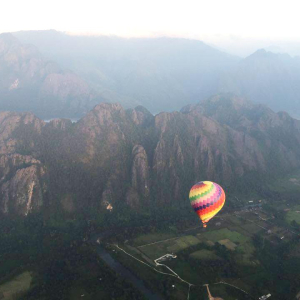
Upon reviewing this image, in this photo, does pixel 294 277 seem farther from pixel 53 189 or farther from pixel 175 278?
pixel 53 189

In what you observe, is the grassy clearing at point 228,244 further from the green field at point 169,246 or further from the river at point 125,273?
the river at point 125,273

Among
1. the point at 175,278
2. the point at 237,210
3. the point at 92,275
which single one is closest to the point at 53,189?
the point at 92,275

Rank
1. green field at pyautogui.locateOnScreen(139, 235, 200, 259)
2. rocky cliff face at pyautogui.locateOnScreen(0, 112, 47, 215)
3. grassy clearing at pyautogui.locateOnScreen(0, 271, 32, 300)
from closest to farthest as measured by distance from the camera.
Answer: grassy clearing at pyautogui.locateOnScreen(0, 271, 32, 300), green field at pyautogui.locateOnScreen(139, 235, 200, 259), rocky cliff face at pyautogui.locateOnScreen(0, 112, 47, 215)

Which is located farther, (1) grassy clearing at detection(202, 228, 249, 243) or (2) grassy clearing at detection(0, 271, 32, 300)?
(1) grassy clearing at detection(202, 228, 249, 243)

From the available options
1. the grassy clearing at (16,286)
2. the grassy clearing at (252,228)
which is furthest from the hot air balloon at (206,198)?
the grassy clearing at (16,286)

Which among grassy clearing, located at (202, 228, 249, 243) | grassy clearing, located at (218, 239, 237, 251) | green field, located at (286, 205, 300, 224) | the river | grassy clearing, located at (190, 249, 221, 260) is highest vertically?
the river

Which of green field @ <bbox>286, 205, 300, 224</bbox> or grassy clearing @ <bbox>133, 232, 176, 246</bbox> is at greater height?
grassy clearing @ <bbox>133, 232, 176, 246</bbox>

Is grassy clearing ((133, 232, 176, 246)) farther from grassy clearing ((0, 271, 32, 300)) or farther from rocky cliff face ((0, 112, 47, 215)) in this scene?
rocky cliff face ((0, 112, 47, 215))

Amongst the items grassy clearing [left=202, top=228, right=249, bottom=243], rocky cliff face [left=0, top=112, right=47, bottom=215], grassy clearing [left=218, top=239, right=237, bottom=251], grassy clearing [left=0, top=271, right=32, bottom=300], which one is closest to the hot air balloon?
grassy clearing [left=218, top=239, right=237, bottom=251]
